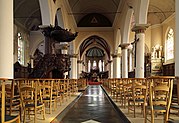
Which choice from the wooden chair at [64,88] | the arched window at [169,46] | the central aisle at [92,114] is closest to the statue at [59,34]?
the wooden chair at [64,88]

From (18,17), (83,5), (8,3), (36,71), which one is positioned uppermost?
(83,5)

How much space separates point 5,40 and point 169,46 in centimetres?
1709

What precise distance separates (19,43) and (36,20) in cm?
285

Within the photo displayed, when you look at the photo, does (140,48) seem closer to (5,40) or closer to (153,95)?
(153,95)

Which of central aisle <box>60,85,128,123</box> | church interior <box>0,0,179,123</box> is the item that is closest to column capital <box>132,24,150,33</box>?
church interior <box>0,0,179,123</box>

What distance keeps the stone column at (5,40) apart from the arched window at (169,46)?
16152 mm

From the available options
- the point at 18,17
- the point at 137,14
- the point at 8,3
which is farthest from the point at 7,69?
the point at 18,17

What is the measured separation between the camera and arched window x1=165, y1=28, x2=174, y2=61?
1970 cm

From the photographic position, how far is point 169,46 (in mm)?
20469

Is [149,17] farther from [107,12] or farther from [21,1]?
[21,1]

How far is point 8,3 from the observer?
5.98 metres

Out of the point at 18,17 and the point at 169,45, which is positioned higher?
the point at 18,17

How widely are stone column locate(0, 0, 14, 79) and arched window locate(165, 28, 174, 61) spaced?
16.2m

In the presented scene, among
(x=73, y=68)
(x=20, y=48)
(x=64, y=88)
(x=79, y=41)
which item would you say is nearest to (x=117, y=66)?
(x=73, y=68)
